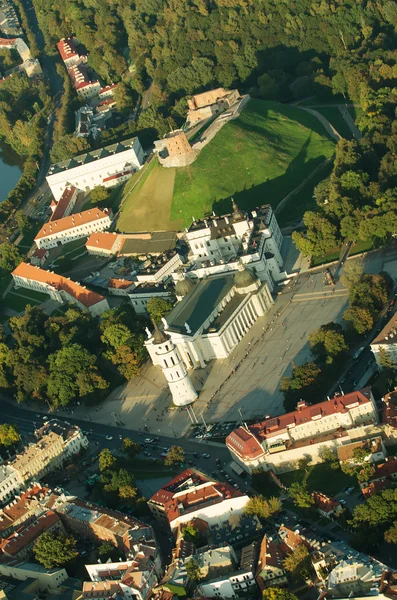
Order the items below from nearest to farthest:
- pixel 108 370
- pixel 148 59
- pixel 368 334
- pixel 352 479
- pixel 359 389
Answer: pixel 352 479 → pixel 359 389 → pixel 368 334 → pixel 108 370 → pixel 148 59

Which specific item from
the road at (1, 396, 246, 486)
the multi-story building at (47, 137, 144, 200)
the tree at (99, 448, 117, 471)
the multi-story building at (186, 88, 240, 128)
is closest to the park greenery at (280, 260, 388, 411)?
the road at (1, 396, 246, 486)

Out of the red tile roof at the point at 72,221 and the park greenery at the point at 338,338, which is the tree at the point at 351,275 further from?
the red tile roof at the point at 72,221

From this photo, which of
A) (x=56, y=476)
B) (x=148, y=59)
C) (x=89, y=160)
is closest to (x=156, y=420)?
(x=56, y=476)

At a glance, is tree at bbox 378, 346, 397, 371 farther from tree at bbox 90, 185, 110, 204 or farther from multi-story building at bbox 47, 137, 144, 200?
multi-story building at bbox 47, 137, 144, 200

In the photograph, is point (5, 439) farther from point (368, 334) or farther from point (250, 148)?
point (250, 148)

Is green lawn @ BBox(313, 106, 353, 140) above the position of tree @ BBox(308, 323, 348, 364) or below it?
below

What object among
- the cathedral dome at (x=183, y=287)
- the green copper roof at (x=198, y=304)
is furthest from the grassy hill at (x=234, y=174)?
the green copper roof at (x=198, y=304)
